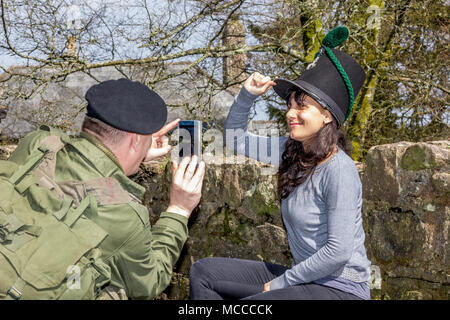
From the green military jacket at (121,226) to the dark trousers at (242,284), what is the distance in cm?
53

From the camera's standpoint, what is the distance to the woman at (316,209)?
207cm

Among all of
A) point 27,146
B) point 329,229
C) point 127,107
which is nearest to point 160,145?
point 127,107

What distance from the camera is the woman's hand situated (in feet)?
8.52

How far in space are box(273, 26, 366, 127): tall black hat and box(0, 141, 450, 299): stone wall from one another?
0.70 meters

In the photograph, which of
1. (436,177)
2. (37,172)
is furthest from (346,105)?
(37,172)

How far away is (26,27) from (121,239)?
18.4ft

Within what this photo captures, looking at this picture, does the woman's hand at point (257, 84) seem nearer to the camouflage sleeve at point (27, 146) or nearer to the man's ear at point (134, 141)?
the man's ear at point (134, 141)

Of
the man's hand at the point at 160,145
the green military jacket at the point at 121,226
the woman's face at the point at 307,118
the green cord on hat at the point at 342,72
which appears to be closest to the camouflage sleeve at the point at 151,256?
the green military jacket at the point at 121,226

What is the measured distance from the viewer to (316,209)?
2.18m

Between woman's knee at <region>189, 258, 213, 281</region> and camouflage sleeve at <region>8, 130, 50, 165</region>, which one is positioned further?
woman's knee at <region>189, 258, 213, 281</region>

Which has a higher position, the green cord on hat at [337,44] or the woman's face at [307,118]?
the green cord on hat at [337,44]

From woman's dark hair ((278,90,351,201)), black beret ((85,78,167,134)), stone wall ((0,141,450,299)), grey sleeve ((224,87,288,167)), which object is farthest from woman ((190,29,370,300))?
black beret ((85,78,167,134))

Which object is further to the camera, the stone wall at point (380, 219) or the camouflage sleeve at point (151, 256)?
the stone wall at point (380, 219)

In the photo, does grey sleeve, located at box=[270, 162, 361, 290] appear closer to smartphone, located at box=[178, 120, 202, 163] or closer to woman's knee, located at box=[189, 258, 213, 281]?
woman's knee, located at box=[189, 258, 213, 281]
